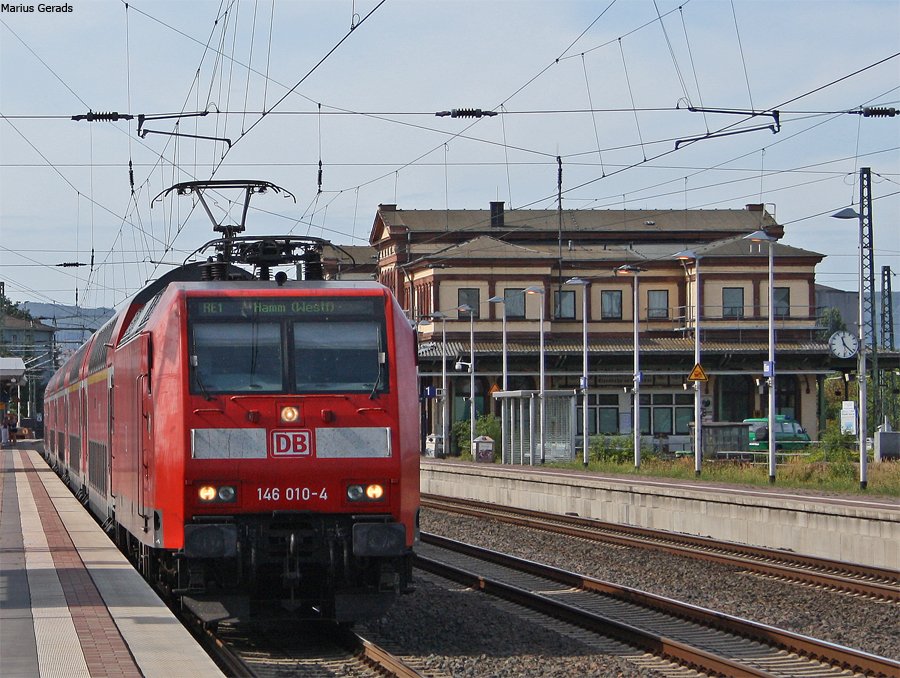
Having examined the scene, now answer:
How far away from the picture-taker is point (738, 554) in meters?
21.1

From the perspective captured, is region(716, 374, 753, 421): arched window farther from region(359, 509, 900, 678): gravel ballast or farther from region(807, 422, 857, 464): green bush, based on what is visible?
region(359, 509, 900, 678): gravel ballast

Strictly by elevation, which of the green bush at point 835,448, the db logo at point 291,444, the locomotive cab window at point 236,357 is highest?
the locomotive cab window at point 236,357

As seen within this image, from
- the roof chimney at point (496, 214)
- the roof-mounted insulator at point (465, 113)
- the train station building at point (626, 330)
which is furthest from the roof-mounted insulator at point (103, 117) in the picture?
A: the roof chimney at point (496, 214)

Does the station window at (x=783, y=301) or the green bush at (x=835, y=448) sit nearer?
the green bush at (x=835, y=448)

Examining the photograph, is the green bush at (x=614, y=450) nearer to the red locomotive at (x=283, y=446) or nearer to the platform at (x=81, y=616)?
the platform at (x=81, y=616)

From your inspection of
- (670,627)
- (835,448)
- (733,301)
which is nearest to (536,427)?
(835,448)

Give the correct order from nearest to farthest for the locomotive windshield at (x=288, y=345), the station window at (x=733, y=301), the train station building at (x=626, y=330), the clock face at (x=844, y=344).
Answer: the locomotive windshield at (x=288, y=345), the clock face at (x=844, y=344), the train station building at (x=626, y=330), the station window at (x=733, y=301)

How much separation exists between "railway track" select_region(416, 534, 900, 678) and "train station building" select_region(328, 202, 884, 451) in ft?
149

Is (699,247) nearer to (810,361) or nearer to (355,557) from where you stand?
(810,361)

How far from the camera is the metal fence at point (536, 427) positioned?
43.5 meters

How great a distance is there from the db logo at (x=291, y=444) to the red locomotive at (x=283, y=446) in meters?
0.01

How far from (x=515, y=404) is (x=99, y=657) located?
36155mm

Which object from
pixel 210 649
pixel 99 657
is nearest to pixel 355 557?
pixel 210 649

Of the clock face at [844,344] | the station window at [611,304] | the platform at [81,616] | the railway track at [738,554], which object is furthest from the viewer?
the station window at [611,304]
